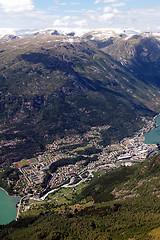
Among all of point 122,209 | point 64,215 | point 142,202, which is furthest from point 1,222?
point 142,202

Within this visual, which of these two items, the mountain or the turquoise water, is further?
the turquoise water

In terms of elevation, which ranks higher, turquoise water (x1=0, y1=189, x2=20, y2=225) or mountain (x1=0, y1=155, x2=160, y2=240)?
mountain (x1=0, y1=155, x2=160, y2=240)

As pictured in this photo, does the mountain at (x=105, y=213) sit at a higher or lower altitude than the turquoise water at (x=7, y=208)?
higher

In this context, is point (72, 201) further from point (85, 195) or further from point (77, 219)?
point (77, 219)

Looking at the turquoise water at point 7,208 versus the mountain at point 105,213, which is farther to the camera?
the turquoise water at point 7,208
